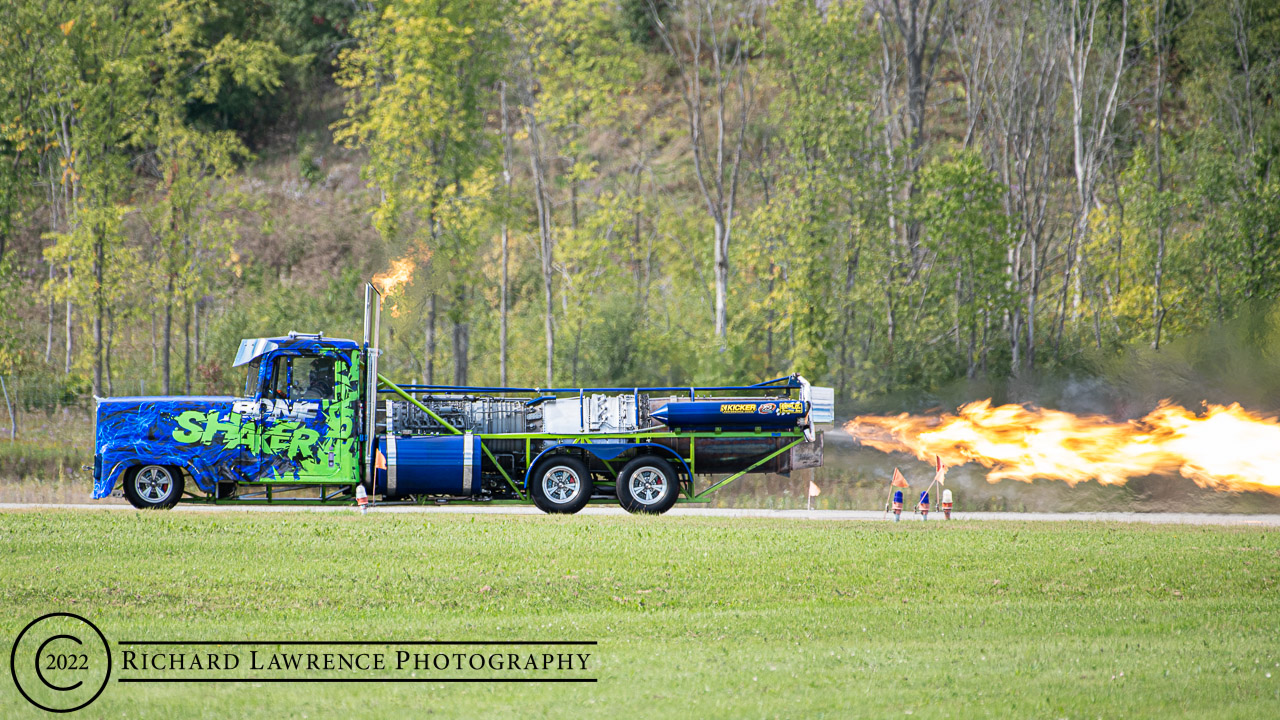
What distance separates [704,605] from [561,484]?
21.1 ft

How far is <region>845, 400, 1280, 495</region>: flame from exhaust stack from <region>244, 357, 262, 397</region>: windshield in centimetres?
1127

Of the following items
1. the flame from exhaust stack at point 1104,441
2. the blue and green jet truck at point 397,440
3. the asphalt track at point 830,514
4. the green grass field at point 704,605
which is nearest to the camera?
the green grass field at point 704,605

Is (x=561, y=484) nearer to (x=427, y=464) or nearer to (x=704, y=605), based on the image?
(x=427, y=464)

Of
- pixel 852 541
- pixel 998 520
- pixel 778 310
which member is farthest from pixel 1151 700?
pixel 778 310

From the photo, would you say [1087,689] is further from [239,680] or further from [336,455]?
[336,455]

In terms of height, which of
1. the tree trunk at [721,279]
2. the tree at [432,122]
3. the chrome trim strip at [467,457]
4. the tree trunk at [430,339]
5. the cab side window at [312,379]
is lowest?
the chrome trim strip at [467,457]

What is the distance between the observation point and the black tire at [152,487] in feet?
65.3

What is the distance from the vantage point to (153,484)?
20000mm

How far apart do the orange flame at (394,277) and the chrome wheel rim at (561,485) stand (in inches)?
291

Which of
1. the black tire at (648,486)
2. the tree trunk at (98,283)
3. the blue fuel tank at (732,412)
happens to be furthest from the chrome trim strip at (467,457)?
the tree trunk at (98,283)

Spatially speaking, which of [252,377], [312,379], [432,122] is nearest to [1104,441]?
[312,379]

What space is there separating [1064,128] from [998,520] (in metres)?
25.4

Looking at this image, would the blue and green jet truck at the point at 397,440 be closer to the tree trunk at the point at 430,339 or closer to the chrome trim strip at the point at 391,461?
the chrome trim strip at the point at 391,461

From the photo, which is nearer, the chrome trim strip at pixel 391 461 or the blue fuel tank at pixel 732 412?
the chrome trim strip at pixel 391 461
